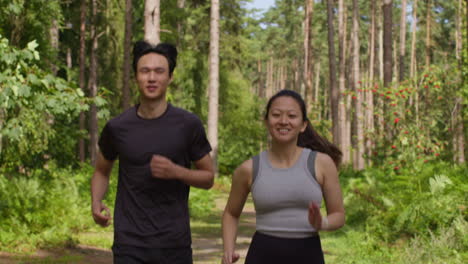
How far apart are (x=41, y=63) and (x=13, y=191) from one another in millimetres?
3145

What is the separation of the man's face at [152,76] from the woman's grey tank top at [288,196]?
876 mm

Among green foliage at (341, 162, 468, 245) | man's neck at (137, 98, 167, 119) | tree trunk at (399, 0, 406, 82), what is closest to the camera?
man's neck at (137, 98, 167, 119)

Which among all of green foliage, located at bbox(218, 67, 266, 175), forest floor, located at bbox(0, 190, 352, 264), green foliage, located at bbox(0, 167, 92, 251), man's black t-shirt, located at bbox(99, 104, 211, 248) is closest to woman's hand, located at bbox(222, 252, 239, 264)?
man's black t-shirt, located at bbox(99, 104, 211, 248)

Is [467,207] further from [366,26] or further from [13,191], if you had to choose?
[366,26]

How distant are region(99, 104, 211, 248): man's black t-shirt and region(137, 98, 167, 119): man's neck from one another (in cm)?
4

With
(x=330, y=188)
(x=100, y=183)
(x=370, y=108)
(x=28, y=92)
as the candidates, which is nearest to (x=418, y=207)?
(x=28, y=92)

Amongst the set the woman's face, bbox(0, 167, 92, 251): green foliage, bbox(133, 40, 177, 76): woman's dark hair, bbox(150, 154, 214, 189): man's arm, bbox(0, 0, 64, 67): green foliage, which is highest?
bbox(0, 0, 64, 67): green foliage

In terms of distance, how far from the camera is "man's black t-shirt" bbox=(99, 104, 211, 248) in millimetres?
4328

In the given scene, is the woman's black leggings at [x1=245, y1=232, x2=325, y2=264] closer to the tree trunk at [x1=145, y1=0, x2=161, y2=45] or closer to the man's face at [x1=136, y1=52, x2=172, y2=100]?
the man's face at [x1=136, y1=52, x2=172, y2=100]

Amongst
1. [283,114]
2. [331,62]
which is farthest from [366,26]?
[283,114]

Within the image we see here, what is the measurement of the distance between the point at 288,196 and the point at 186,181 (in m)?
0.65

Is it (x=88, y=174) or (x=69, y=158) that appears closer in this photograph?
(x=69, y=158)

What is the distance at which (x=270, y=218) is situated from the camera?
417 centimetres

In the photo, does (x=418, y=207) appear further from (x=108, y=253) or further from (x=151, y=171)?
(x=151, y=171)
